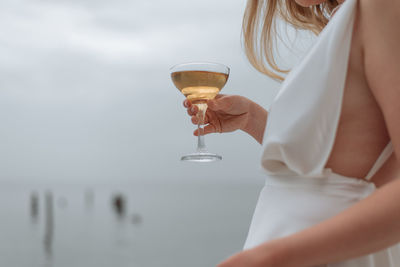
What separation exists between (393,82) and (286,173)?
0.38 m

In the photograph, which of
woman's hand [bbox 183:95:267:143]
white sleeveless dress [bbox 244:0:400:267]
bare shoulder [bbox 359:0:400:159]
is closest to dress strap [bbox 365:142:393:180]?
white sleeveless dress [bbox 244:0:400:267]

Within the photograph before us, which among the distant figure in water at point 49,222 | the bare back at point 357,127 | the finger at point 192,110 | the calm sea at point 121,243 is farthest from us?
the calm sea at point 121,243

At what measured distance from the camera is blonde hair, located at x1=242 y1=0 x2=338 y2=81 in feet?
6.26

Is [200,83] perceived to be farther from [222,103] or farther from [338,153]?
[338,153]

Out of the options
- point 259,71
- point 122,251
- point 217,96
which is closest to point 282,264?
point 217,96

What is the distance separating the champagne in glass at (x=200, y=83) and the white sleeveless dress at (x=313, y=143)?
0.72 meters

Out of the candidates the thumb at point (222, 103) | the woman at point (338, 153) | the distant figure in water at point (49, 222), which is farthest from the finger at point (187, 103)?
the distant figure in water at point (49, 222)

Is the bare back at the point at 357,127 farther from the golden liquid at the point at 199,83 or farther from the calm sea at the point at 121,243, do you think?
the calm sea at the point at 121,243

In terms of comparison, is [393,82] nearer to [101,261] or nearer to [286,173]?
[286,173]

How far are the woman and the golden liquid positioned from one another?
2.31 feet

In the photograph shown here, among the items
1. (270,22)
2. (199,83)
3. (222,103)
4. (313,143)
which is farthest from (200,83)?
(313,143)

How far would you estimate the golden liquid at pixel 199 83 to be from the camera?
184cm

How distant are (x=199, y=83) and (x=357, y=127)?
0.92m

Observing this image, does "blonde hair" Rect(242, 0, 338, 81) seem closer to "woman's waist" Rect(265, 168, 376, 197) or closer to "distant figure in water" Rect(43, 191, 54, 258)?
"woman's waist" Rect(265, 168, 376, 197)
